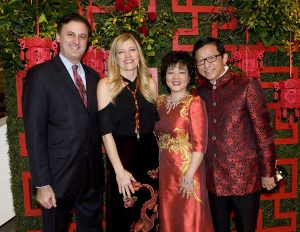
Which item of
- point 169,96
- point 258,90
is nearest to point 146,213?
point 169,96

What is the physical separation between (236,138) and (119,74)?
35.5 inches

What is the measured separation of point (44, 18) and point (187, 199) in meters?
1.68

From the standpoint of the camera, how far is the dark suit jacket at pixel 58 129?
2119mm

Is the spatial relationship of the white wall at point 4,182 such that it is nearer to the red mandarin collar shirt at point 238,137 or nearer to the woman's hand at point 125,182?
the woman's hand at point 125,182

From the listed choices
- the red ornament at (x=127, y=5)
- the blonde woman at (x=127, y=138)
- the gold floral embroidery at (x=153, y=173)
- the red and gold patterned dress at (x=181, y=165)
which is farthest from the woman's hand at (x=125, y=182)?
the red ornament at (x=127, y=5)

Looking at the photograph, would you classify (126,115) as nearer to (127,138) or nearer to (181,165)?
(127,138)

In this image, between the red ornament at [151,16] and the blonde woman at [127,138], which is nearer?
the blonde woman at [127,138]

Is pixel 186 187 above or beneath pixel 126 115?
beneath

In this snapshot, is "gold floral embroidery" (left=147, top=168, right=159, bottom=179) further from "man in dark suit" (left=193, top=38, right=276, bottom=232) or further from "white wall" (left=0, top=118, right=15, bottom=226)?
"white wall" (left=0, top=118, right=15, bottom=226)

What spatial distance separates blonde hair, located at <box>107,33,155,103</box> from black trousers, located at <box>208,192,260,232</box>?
0.86 m

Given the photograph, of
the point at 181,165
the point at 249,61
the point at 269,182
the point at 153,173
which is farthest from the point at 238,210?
the point at 249,61

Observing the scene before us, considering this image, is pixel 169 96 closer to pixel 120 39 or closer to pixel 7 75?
pixel 120 39

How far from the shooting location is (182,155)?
245 centimetres

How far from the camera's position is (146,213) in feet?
8.11
